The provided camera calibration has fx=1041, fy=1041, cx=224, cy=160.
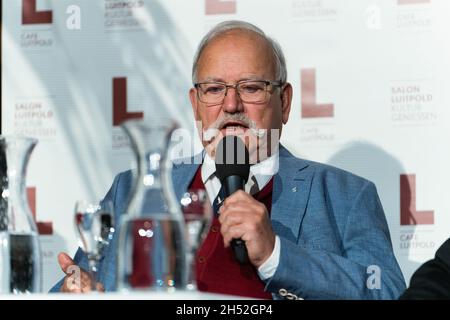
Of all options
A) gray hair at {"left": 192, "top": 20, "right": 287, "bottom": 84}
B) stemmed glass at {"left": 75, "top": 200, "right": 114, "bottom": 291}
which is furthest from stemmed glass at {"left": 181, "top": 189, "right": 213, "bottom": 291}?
gray hair at {"left": 192, "top": 20, "right": 287, "bottom": 84}

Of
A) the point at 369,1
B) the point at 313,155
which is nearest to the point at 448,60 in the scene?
the point at 369,1

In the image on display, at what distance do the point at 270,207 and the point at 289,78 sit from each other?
3.39ft

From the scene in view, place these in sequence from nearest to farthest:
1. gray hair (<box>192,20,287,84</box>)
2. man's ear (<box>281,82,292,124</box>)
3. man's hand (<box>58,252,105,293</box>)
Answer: man's hand (<box>58,252,105,293</box>) < gray hair (<box>192,20,287,84</box>) < man's ear (<box>281,82,292,124</box>)

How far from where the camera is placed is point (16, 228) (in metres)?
2.20

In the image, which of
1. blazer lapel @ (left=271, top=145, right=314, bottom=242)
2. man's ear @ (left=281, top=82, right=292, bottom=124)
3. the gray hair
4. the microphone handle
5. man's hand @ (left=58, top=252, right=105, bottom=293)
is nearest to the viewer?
man's hand @ (left=58, top=252, right=105, bottom=293)

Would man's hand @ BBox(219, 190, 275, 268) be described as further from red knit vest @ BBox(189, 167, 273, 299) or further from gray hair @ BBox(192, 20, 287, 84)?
gray hair @ BBox(192, 20, 287, 84)

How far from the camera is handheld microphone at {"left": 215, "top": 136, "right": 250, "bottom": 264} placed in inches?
111

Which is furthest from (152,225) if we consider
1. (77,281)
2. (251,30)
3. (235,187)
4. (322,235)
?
(251,30)

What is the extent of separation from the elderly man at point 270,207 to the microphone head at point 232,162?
15 cm

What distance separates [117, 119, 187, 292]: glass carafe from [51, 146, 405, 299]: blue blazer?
1011 millimetres

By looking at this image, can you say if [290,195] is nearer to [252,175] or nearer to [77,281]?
[252,175]

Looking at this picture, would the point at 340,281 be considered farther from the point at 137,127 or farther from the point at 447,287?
the point at 137,127

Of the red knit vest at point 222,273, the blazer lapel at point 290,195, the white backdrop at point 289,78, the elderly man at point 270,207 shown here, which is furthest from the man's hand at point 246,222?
the white backdrop at point 289,78

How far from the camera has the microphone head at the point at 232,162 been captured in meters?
2.89
